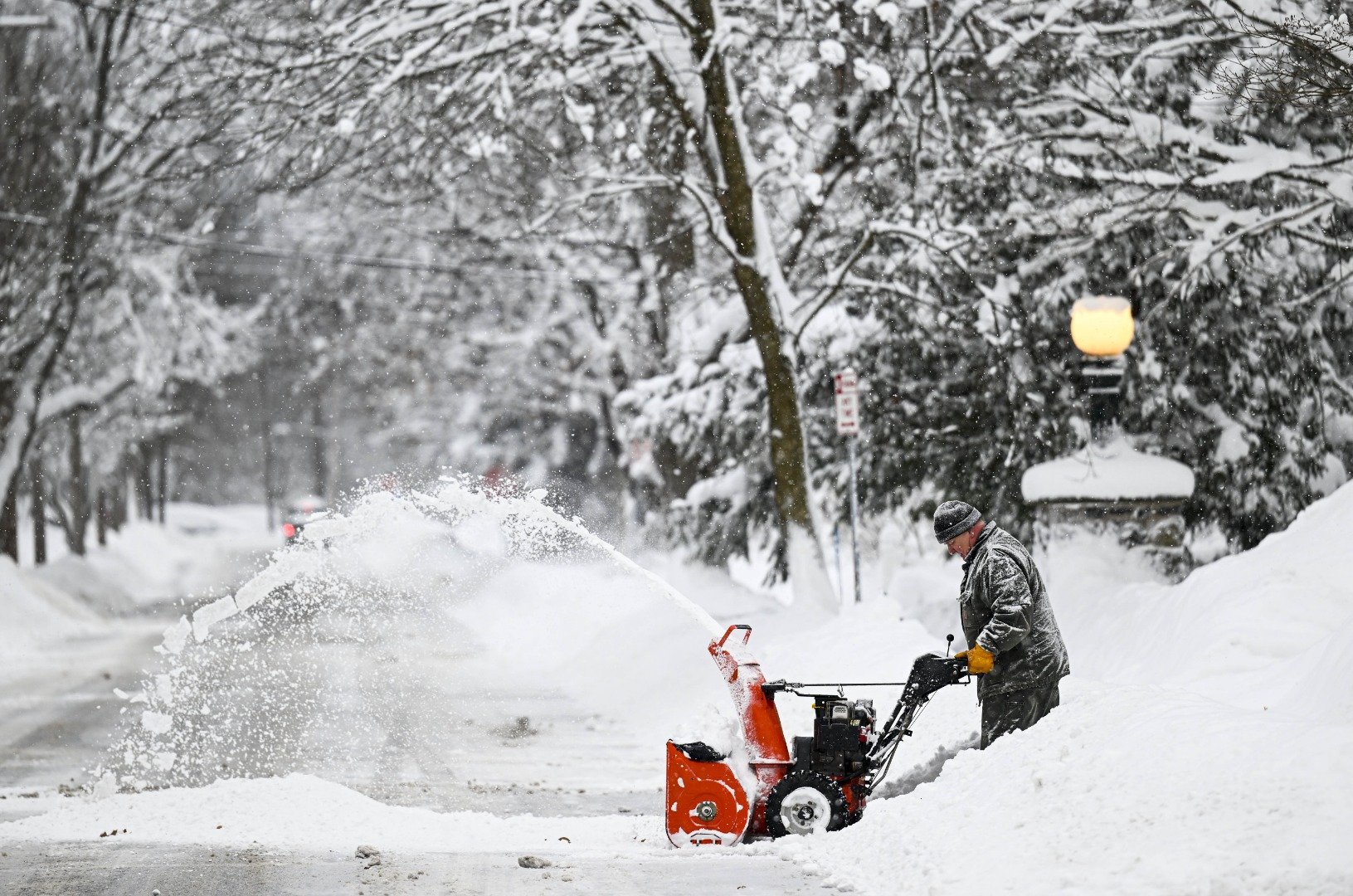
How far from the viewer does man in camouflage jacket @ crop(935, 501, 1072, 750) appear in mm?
7250

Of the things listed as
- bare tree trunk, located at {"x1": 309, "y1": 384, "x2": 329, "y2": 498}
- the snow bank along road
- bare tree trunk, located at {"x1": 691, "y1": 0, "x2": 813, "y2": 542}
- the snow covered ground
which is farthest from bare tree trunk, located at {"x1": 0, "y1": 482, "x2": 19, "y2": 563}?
bare tree trunk, located at {"x1": 309, "y1": 384, "x2": 329, "y2": 498}

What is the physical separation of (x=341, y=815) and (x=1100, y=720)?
4.13 metres

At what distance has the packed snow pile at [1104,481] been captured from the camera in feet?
45.3

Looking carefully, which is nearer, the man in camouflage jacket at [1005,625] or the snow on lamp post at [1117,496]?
the man in camouflage jacket at [1005,625]

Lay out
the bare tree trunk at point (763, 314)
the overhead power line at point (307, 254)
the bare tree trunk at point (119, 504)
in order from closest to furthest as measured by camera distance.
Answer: the bare tree trunk at point (763, 314), the overhead power line at point (307, 254), the bare tree trunk at point (119, 504)

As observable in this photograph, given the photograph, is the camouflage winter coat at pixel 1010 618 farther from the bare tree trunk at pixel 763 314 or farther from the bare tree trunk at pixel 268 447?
the bare tree trunk at pixel 268 447

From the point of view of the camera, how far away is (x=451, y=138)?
15.1 meters

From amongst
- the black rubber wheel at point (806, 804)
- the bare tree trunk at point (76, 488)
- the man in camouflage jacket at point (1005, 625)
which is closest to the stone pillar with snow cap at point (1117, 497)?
the man in camouflage jacket at point (1005, 625)

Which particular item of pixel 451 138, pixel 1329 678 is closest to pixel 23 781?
pixel 451 138

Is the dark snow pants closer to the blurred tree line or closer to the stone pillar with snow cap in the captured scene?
the blurred tree line

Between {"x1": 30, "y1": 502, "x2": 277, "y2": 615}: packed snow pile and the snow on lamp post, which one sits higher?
the snow on lamp post

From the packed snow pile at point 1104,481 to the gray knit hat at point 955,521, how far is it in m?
6.59

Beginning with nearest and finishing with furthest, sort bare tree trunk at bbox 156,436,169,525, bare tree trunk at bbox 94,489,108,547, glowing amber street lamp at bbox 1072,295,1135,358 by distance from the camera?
glowing amber street lamp at bbox 1072,295,1135,358, bare tree trunk at bbox 94,489,108,547, bare tree trunk at bbox 156,436,169,525

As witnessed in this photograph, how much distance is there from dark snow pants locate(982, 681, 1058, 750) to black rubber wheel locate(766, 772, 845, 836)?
2.84 ft
